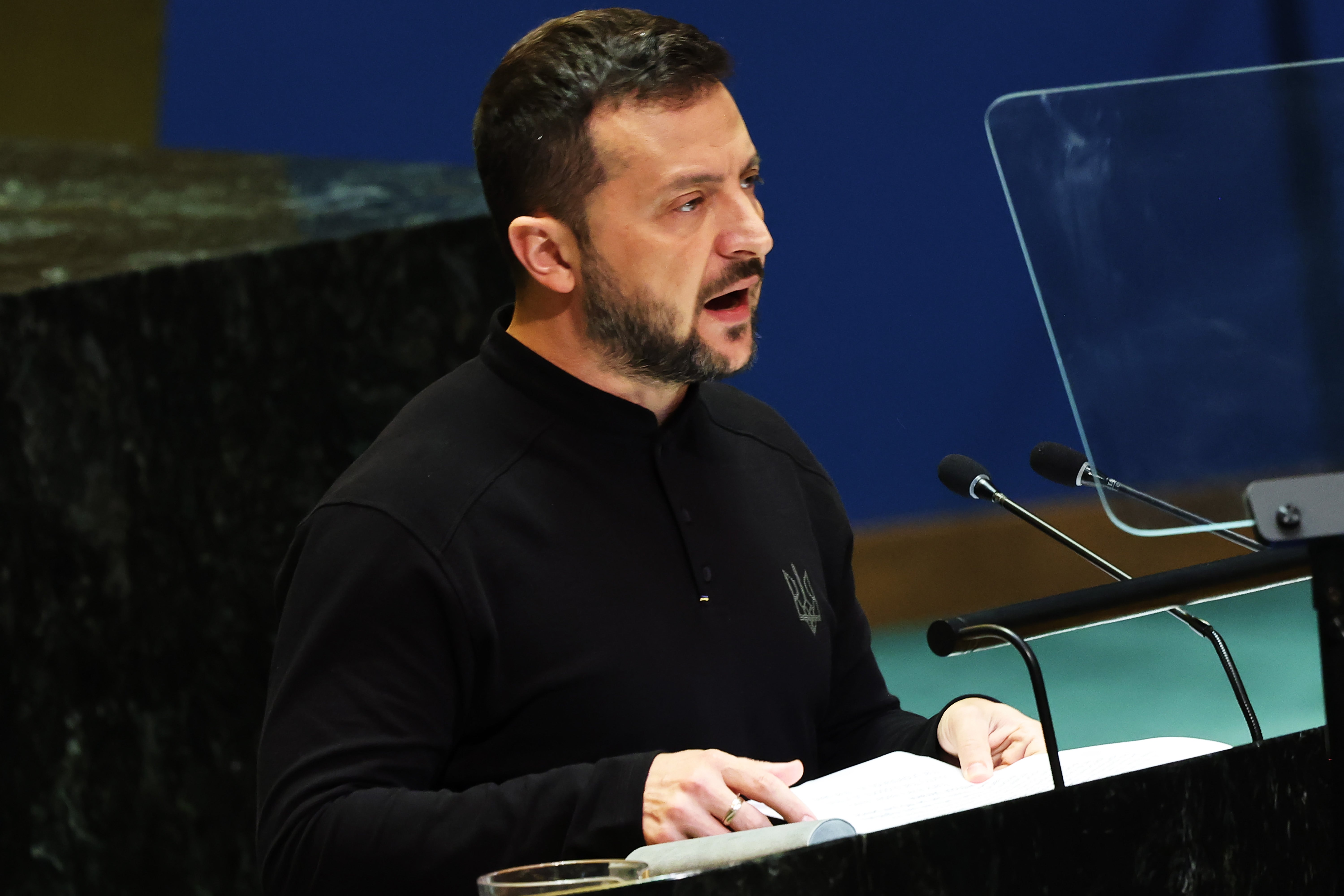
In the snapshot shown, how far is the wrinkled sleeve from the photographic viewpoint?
98 centimetres

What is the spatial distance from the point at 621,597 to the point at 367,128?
242cm

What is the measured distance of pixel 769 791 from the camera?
90 centimetres

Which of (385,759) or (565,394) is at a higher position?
(565,394)

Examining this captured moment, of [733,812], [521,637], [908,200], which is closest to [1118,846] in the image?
[733,812]

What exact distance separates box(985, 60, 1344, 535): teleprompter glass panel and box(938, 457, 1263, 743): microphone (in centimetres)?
15

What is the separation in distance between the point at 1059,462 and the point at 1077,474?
2 cm

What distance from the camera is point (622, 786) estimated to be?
96 cm

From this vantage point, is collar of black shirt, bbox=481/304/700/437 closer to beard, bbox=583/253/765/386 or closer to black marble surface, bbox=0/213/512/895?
beard, bbox=583/253/765/386

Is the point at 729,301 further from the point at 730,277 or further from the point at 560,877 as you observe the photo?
the point at 560,877

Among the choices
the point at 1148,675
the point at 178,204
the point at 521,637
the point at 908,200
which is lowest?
the point at 521,637

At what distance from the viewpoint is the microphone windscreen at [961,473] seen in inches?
45.1

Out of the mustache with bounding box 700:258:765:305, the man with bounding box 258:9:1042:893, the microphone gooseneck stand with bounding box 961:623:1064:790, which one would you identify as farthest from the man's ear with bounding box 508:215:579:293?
the microphone gooseneck stand with bounding box 961:623:1064:790

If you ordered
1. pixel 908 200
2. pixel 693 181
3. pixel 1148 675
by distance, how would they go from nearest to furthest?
pixel 693 181 < pixel 1148 675 < pixel 908 200

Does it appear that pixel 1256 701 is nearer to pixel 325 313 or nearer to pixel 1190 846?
pixel 325 313
